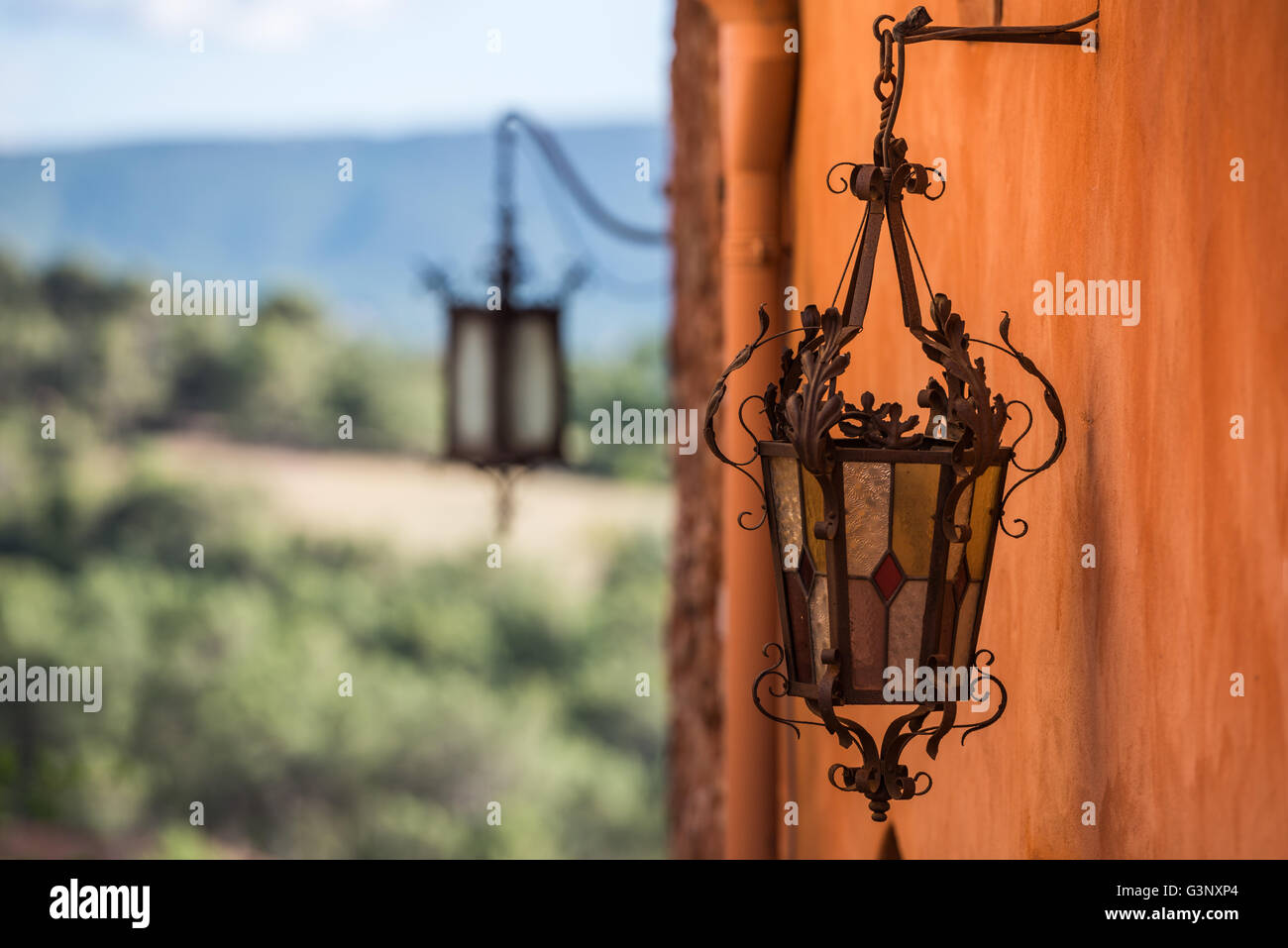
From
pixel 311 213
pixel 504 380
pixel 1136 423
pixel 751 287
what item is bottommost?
pixel 1136 423

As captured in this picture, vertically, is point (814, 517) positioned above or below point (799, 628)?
above

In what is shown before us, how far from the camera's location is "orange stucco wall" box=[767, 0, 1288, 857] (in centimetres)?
119

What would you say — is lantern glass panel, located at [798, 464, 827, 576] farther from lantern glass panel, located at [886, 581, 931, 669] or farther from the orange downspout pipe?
the orange downspout pipe

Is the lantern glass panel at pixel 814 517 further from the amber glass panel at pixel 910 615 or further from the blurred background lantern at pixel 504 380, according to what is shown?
the blurred background lantern at pixel 504 380

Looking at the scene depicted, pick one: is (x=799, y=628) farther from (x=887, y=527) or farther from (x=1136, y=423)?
(x=1136, y=423)

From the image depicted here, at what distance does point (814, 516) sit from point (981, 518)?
0.19m

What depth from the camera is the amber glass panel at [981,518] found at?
150 centimetres

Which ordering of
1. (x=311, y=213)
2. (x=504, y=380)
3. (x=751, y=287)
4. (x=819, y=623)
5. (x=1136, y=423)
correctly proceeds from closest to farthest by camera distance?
(x=1136, y=423) < (x=819, y=623) < (x=751, y=287) < (x=504, y=380) < (x=311, y=213)

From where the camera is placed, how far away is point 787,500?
1553 millimetres

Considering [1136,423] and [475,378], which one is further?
[475,378]

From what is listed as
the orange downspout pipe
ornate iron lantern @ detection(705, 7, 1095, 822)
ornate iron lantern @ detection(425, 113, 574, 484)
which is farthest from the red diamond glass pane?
ornate iron lantern @ detection(425, 113, 574, 484)

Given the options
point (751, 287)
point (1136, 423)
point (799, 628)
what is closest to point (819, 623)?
point (799, 628)

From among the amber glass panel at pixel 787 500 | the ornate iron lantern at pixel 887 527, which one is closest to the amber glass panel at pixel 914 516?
the ornate iron lantern at pixel 887 527
